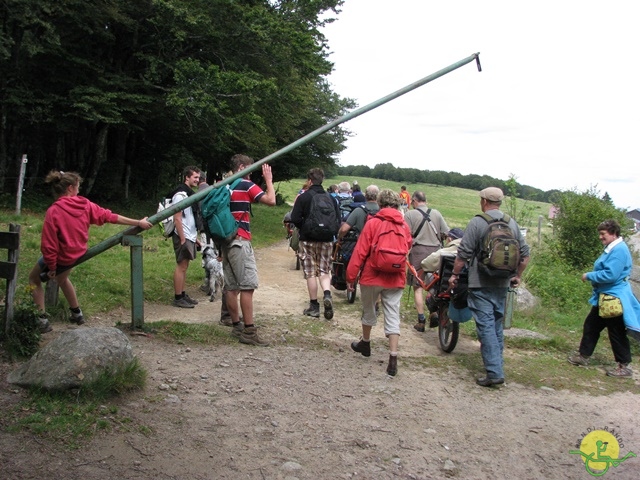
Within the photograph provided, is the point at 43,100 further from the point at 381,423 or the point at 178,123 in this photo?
the point at 381,423

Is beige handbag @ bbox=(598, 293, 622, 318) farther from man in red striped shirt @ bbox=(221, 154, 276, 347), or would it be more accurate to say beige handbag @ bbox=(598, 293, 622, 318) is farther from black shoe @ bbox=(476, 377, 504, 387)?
man in red striped shirt @ bbox=(221, 154, 276, 347)

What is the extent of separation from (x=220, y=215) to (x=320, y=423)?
8.37 feet

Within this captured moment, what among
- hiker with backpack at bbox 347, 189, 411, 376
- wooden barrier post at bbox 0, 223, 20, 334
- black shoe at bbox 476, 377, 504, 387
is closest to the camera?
wooden barrier post at bbox 0, 223, 20, 334

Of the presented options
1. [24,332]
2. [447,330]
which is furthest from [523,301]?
[24,332]

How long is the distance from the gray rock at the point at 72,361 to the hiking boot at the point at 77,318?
5.75 ft

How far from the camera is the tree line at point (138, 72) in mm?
18047

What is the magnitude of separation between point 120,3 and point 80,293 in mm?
14674

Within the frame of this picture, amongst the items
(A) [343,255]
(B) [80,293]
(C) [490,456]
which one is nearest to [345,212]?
(A) [343,255]

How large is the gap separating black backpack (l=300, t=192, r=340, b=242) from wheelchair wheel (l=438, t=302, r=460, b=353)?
1902 millimetres

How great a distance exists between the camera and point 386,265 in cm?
603

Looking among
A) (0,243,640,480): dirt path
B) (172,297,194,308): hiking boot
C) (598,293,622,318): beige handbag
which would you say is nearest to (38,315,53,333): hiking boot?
(0,243,640,480): dirt path

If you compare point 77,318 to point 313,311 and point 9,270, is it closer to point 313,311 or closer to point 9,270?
point 9,270

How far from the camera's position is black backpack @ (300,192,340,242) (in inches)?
317

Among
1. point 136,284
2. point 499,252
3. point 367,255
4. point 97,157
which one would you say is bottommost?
point 136,284
